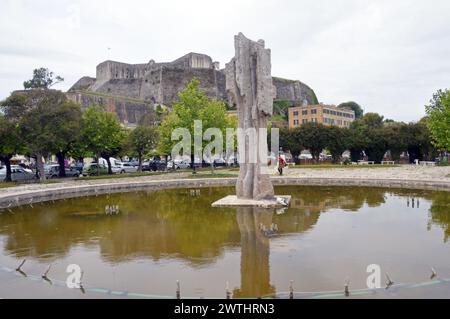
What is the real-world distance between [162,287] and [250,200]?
10859mm

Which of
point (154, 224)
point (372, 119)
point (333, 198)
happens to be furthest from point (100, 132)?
point (372, 119)

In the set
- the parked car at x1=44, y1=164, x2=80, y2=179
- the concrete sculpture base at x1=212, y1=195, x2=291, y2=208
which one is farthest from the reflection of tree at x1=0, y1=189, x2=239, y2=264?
the parked car at x1=44, y1=164, x2=80, y2=179

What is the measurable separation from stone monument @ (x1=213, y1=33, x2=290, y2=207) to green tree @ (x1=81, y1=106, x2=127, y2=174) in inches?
902

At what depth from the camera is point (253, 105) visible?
18.9 meters

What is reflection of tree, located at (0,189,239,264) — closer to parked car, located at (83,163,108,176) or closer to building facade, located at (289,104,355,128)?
parked car, located at (83,163,108,176)

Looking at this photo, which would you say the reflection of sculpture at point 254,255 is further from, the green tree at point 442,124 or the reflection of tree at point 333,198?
the green tree at point 442,124

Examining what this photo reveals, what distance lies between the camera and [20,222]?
52.5 ft

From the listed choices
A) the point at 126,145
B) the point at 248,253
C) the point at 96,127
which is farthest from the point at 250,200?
the point at 126,145

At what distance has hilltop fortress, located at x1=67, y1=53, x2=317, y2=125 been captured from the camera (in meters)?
109

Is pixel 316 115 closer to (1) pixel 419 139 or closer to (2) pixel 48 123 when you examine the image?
(1) pixel 419 139

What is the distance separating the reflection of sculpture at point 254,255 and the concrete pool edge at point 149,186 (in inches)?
466

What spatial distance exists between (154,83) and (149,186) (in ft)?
304

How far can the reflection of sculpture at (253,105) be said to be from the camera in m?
18.7
